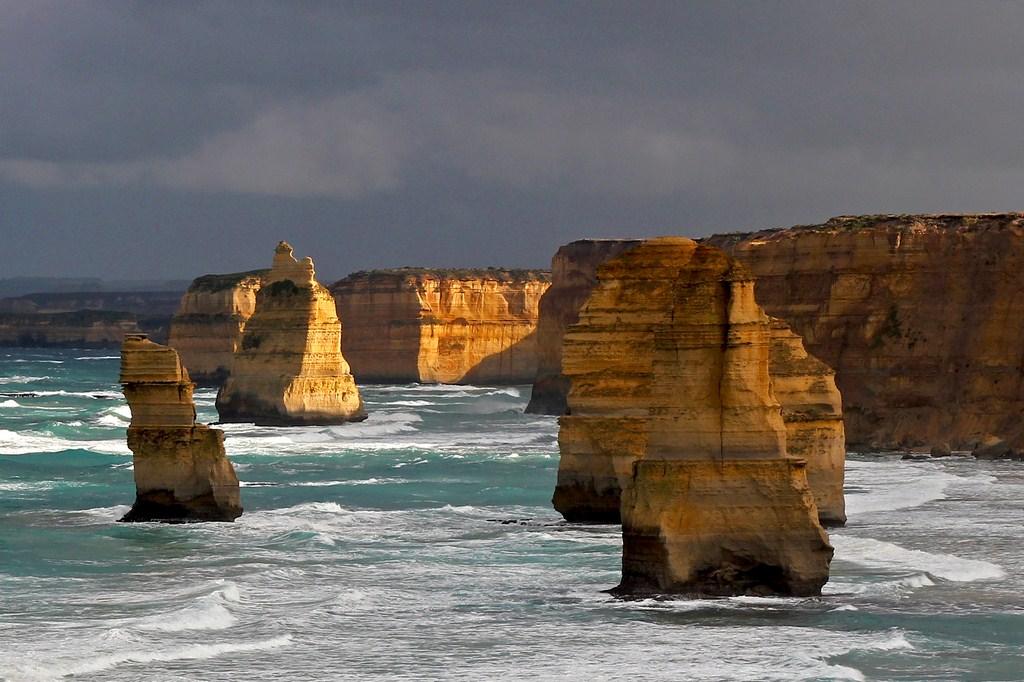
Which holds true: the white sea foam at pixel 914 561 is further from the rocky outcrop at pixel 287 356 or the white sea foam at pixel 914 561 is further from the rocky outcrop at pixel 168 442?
the rocky outcrop at pixel 287 356

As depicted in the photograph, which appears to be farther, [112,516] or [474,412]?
[474,412]

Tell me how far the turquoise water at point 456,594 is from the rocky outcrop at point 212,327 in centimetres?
5648

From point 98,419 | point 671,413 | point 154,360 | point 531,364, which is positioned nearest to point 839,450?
point 671,413

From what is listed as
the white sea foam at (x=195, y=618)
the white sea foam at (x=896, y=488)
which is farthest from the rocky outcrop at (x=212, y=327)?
the white sea foam at (x=195, y=618)

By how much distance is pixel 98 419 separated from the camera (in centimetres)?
7081

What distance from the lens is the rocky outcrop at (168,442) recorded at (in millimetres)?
29766

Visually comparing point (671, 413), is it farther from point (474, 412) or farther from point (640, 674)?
point (474, 412)

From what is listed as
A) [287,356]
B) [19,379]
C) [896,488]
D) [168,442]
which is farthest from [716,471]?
[19,379]

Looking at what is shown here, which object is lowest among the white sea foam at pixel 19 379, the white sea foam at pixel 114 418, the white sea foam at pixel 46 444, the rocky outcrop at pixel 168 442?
the white sea foam at pixel 46 444

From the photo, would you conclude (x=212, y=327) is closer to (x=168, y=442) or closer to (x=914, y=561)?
(x=168, y=442)

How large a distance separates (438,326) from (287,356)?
4492 cm

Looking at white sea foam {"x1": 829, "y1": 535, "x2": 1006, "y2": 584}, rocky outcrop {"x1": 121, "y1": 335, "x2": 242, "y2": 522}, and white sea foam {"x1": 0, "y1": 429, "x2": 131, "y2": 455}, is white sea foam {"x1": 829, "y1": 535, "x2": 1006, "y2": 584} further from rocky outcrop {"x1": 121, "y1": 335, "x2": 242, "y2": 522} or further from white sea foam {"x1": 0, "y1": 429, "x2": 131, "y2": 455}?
white sea foam {"x1": 0, "y1": 429, "x2": 131, "y2": 455}

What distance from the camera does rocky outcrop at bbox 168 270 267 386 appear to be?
9806cm

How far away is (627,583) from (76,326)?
571ft
